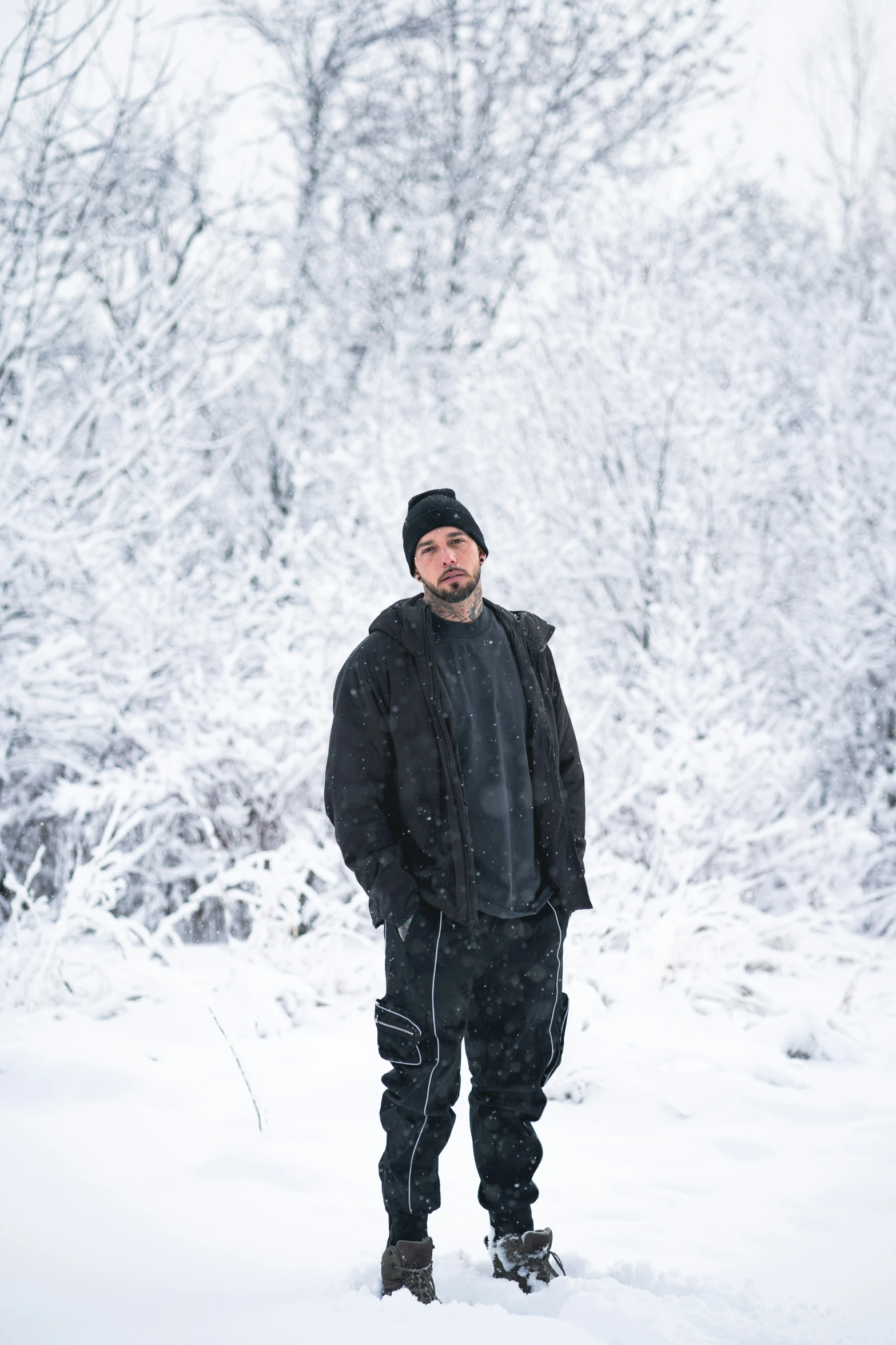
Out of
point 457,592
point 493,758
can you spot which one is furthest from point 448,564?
point 493,758

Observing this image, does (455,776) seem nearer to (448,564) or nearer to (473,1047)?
(448,564)

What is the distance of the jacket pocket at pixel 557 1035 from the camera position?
215cm

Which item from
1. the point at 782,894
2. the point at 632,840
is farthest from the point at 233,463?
the point at 782,894

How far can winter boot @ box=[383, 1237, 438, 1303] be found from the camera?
1973 millimetres

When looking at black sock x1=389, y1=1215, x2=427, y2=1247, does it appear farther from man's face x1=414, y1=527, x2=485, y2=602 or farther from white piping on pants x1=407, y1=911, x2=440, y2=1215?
man's face x1=414, y1=527, x2=485, y2=602

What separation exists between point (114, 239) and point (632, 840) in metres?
4.83

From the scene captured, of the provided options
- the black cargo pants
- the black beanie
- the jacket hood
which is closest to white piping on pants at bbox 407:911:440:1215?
the black cargo pants

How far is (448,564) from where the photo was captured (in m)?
2.21

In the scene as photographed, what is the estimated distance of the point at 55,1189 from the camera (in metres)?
2.40

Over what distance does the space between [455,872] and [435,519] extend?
0.82m

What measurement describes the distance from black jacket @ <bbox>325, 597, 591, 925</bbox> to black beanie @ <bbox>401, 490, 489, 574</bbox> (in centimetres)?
15

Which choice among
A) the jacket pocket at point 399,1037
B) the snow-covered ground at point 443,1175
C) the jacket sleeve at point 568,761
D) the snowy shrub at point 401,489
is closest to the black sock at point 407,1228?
the snow-covered ground at point 443,1175

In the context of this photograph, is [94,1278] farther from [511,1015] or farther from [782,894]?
[782,894]

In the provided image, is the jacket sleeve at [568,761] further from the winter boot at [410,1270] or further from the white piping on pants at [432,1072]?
the winter boot at [410,1270]
